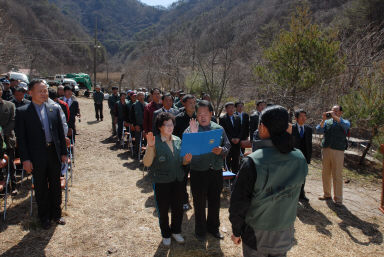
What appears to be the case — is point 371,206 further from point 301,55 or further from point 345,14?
point 345,14

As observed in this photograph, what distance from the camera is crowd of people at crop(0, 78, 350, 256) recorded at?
1909 millimetres

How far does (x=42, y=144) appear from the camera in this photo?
3406 mm

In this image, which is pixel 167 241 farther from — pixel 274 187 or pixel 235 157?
pixel 235 157

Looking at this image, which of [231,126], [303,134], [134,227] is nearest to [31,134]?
[134,227]

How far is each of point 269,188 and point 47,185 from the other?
10.4 feet

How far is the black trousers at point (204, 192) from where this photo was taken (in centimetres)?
338

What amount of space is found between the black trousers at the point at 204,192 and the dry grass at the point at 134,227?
30 centimetres

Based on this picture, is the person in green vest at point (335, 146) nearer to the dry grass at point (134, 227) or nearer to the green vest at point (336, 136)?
the green vest at point (336, 136)

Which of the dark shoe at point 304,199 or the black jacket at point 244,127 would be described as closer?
the dark shoe at point 304,199

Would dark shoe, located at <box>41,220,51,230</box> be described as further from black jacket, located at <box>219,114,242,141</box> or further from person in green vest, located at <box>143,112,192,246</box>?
black jacket, located at <box>219,114,242,141</box>


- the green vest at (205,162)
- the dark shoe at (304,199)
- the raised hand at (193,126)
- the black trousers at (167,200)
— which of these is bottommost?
the dark shoe at (304,199)

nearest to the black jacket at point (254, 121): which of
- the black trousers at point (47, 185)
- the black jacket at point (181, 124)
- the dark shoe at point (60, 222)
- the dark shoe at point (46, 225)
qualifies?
the black jacket at point (181, 124)

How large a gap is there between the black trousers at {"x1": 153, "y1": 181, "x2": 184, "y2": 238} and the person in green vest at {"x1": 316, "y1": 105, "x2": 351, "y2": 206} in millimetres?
3366

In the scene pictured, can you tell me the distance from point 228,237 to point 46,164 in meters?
2.79
